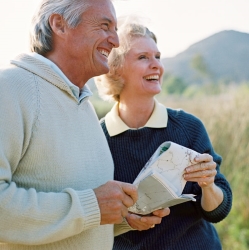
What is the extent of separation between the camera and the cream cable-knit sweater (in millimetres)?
1895

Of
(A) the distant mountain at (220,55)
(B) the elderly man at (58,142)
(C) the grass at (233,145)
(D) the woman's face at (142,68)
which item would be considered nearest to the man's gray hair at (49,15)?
(B) the elderly man at (58,142)

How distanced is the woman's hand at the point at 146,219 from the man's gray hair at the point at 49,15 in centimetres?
92

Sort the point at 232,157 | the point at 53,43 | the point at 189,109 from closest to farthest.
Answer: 1. the point at 53,43
2. the point at 232,157
3. the point at 189,109

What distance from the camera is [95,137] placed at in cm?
232

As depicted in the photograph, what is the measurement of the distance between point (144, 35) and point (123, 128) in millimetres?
577

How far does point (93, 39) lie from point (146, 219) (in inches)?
35.4

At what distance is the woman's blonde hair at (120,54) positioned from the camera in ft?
Answer: 10.2

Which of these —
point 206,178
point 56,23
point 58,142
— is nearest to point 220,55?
point 206,178

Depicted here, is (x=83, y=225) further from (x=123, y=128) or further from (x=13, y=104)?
(x=123, y=128)

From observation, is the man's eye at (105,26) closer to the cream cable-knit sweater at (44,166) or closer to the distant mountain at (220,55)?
the cream cable-knit sweater at (44,166)

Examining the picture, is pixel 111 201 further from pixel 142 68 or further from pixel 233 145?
pixel 233 145

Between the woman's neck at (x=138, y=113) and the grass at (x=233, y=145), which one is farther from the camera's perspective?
the grass at (x=233, y=145)

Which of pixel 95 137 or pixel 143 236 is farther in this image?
pixel 143 236

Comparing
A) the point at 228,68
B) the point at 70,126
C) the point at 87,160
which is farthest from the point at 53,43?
the point at 228,68
